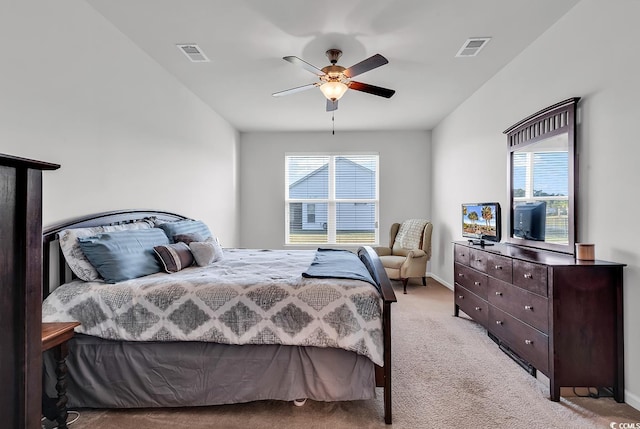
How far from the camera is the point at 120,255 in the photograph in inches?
87.0

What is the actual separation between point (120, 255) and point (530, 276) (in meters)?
2.83

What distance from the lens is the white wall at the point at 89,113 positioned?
191 centimetres

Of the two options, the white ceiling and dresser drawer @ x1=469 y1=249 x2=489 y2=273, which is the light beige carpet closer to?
dresser drawer @ x1=469 y1=249 x2=489 y2=273

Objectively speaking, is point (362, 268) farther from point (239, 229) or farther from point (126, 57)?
point (239, 229)

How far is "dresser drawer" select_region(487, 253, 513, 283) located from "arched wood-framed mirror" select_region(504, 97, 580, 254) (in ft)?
1.27

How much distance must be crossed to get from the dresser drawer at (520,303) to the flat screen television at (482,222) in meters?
0.68

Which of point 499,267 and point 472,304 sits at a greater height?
point 499,267

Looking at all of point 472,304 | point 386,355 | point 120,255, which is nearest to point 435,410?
point 386,355

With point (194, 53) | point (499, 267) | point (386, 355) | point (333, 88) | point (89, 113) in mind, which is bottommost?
point (386, 355)

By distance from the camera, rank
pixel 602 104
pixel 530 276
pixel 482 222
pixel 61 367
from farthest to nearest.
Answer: pixel 482 222 < pixel 530 276 < pixel 602 104 < pixel 61 367

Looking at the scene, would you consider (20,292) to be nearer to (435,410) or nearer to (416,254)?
(435,410)

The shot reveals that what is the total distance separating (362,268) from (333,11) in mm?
1936

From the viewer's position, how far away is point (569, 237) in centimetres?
251

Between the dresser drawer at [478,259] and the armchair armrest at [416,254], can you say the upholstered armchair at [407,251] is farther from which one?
the dresser drawer at [478,259]
